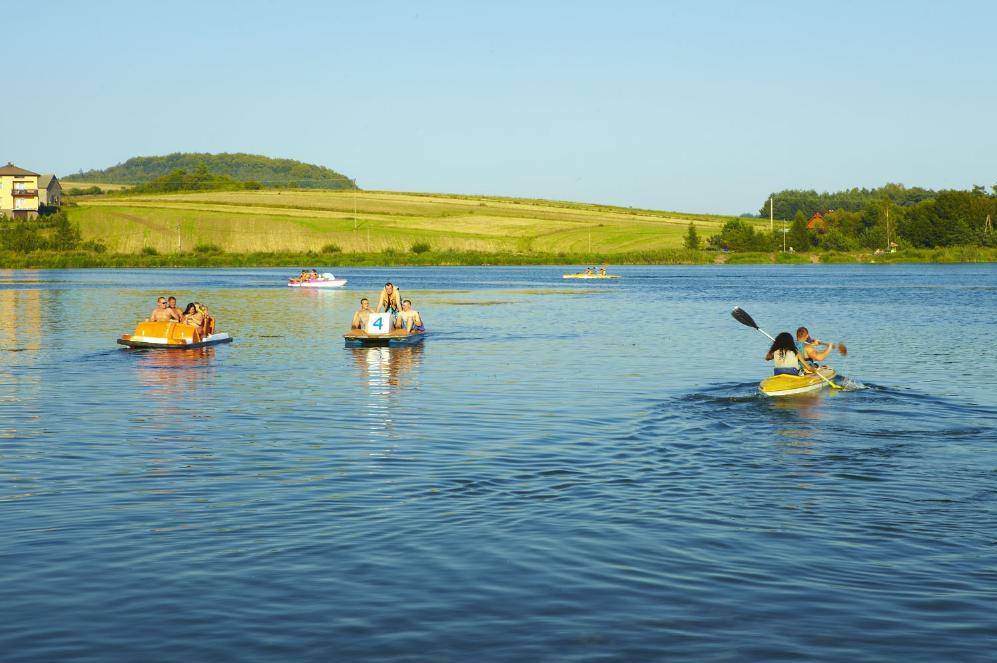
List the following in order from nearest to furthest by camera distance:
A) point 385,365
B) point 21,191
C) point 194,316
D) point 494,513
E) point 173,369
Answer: point 494,513 → point 173,369 → point 385,365 → point 194,316 → point 21,191

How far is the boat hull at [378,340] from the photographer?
128 feet

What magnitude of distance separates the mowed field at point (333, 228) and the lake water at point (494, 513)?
135m

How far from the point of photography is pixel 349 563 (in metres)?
12.1

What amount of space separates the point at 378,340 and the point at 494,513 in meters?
25.3

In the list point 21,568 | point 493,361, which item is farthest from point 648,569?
point 493,361

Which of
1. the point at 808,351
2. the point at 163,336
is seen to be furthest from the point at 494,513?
the point at 163,336

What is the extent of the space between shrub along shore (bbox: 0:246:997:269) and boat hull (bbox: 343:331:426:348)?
111m

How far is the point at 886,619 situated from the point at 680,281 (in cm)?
10094

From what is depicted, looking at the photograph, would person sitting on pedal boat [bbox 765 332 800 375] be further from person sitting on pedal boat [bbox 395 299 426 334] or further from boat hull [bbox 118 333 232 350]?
boat hull [bbox 118 333 232 350]

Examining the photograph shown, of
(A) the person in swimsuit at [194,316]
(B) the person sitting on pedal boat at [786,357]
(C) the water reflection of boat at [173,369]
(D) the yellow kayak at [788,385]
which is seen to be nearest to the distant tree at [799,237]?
(C) the water reflection of boat at [173,369]

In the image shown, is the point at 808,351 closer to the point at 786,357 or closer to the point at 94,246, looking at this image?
the point at 786,357

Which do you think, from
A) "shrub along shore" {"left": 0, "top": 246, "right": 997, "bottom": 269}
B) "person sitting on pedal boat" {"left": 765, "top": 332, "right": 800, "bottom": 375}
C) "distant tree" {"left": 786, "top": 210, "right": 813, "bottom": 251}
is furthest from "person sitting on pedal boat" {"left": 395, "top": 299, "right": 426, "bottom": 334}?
"distant tree" {"left": 786, "top": 210, "right": 813, "bottom": 251}

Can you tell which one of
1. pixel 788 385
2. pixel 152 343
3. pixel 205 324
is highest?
pixel 205 324

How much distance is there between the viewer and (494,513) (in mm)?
14406
